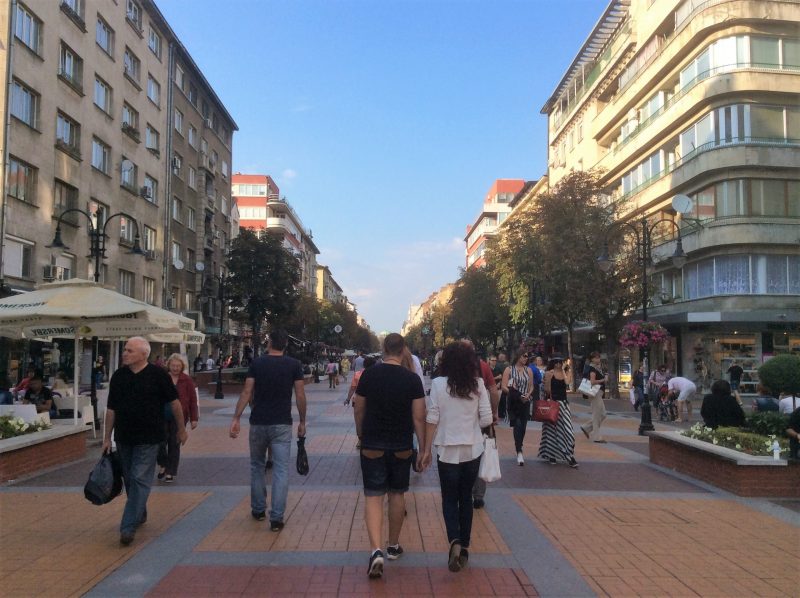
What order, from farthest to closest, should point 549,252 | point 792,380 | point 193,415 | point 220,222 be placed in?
point 220,222, point 549,252, point 792,380, point 193,415

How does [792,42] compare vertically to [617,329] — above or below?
above

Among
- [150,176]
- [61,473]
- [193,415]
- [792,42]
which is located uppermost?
[792,42]

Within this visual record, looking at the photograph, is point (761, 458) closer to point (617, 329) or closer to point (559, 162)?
point (617, 329)

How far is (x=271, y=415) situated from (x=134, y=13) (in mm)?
35805

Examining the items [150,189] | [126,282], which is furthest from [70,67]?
[126,282]

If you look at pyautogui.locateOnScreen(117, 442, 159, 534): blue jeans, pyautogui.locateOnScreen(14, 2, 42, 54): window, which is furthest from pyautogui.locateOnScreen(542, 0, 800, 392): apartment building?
pyautogui.locateOnScreen(117, 442, 159, 534): blue jeans

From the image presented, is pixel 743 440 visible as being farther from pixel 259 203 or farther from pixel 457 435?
pixel 259 203

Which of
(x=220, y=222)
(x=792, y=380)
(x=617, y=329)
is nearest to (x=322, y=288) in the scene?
(x=220, y=222)

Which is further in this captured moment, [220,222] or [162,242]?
[220,222]

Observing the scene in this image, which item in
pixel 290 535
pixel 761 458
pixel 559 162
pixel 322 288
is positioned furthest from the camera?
pixel 322 288

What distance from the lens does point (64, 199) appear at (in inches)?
1116

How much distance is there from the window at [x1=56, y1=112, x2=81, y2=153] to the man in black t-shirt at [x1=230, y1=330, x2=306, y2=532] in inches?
956

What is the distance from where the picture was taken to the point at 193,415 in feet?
31.3

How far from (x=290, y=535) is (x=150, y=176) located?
117 feet
